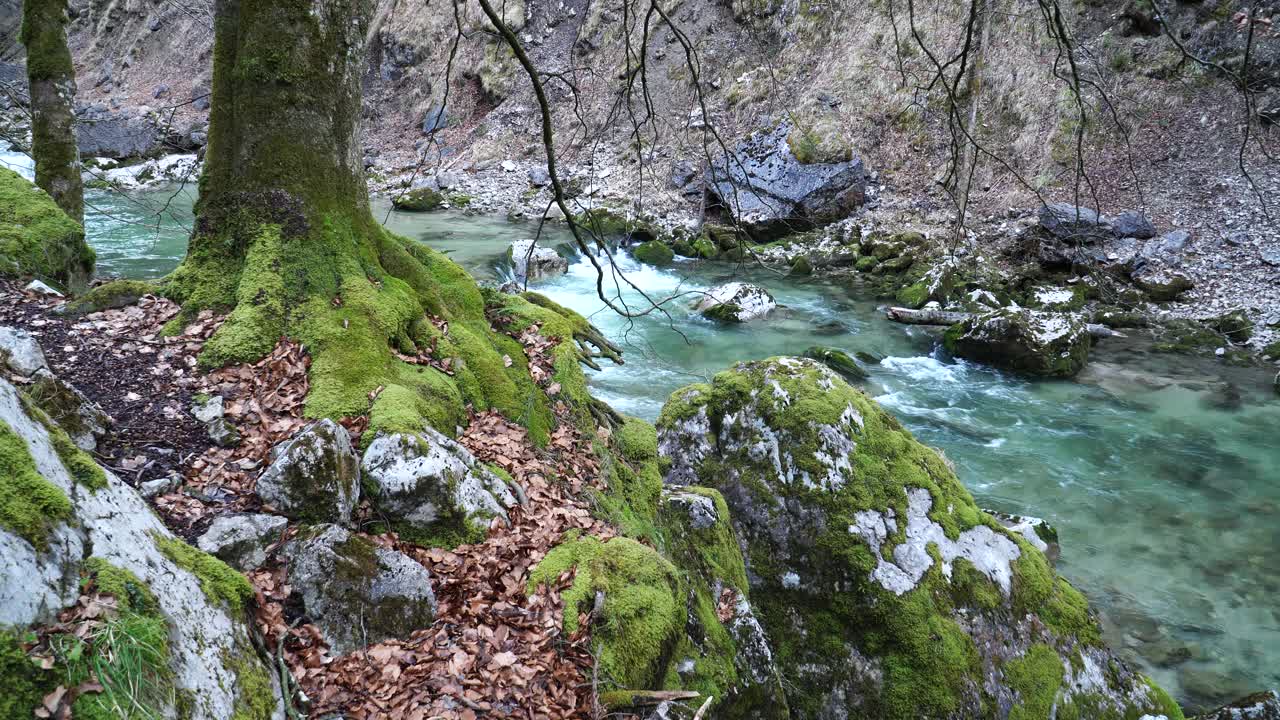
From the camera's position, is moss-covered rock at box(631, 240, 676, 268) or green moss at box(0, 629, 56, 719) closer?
green moss at box(0, 629, 56, 719)

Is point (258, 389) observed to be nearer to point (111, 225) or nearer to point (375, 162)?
point (111, 225)

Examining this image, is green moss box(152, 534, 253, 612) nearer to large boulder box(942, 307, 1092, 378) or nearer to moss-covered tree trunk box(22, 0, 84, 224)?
moss-covered tree trunk box(22, 0, 84, 224)

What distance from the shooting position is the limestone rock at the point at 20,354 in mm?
3299

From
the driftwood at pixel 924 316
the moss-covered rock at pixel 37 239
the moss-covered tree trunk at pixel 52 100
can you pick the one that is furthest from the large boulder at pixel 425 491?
the driftwood at pixel 924 316

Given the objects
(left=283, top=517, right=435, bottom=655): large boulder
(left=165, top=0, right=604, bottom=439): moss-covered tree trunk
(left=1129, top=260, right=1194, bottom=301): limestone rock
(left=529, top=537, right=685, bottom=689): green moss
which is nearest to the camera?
(left=283, top=517, right=435, bottom=655): large boulder

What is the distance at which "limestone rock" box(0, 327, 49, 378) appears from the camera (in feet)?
10.8

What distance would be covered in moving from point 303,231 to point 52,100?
18.1ft

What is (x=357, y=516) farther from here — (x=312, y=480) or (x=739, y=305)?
(x=739, y=305)

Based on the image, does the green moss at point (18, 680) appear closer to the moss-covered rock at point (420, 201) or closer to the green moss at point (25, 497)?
the green moss at point (25, 497)

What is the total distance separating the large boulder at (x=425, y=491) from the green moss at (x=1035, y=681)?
142 inches

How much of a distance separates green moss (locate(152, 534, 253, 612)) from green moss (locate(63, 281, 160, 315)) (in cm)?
304

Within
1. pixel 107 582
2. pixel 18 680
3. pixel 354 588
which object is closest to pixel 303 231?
pixel 354 588

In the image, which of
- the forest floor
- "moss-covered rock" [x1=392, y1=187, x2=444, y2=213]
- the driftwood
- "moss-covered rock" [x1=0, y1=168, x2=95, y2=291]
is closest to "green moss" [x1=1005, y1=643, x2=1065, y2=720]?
the forest floor

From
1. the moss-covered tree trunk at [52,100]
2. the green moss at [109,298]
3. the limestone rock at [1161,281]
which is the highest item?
the moss-covered tree trunk at [52,100]
